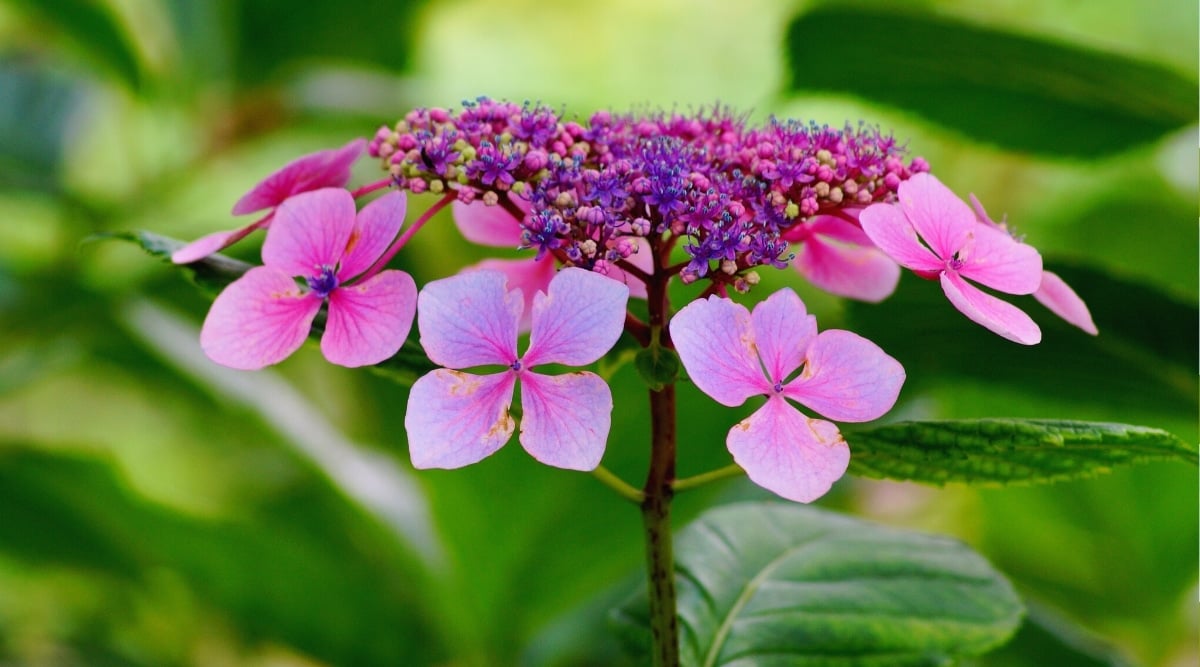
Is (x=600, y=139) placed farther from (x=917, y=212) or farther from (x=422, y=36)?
(x=422, y=36)

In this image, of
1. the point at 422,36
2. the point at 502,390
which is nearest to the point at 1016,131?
the point at 502,390

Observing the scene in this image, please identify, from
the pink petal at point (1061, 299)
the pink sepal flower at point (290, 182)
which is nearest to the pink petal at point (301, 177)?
the pink sepal flower at point (290, 182)

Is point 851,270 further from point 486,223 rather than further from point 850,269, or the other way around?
point 486,223

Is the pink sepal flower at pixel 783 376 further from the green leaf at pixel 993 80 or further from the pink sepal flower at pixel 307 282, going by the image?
the green leaf at pixel 993 80

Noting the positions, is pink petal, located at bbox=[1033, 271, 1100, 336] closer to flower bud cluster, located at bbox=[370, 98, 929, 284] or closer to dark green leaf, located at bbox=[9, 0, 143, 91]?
flower bud cluster, located at bbox=[370, 98, 929, 284]

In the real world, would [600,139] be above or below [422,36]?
below

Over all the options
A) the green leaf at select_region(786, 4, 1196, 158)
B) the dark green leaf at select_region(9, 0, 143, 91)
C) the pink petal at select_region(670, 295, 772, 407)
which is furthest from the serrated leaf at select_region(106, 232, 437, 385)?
the dark green leaf at select_region(9, 0, 143, 91)
